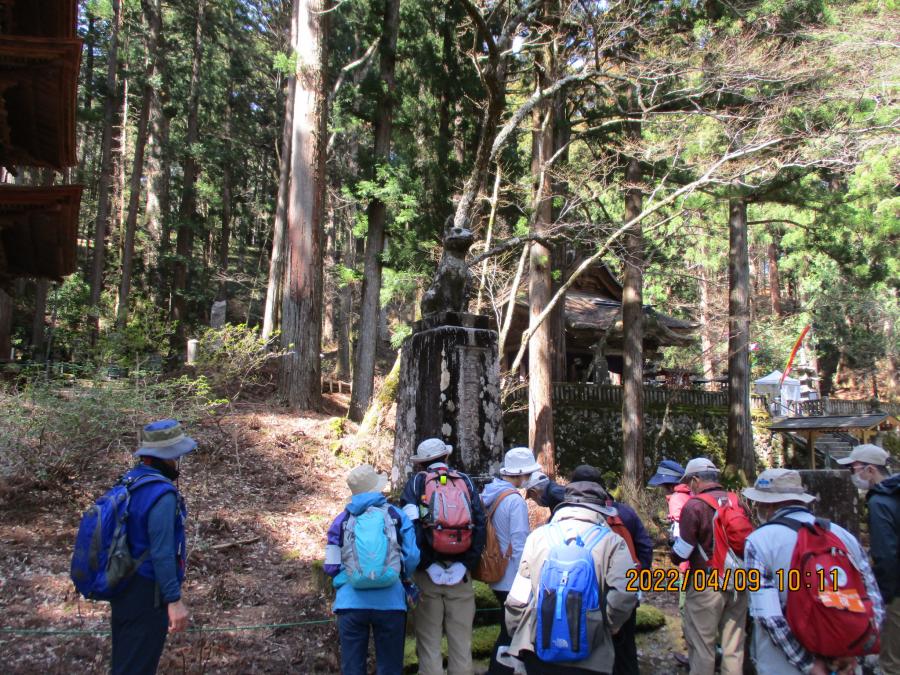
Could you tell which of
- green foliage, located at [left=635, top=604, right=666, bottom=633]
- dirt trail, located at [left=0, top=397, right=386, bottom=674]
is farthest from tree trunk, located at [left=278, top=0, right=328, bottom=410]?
green foliage, located at [left=635, top=604, right=666, bottom=633]

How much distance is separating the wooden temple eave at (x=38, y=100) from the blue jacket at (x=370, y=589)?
16.6ft

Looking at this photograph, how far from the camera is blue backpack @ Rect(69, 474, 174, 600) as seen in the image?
305 centimetres

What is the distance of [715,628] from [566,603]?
2.35 meters

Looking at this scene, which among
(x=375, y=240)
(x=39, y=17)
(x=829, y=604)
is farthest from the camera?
(x=375, y=240)

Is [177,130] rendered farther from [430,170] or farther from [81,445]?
[81,445]

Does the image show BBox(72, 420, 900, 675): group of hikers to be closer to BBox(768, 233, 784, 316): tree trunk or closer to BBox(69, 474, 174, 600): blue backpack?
BBox(69, 474, 174, 600): blue backpack

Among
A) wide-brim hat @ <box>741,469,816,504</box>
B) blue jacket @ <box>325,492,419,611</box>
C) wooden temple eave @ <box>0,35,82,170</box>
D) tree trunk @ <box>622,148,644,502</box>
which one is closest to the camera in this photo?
wide-brim hat @ <box>741,469,816,504</box>

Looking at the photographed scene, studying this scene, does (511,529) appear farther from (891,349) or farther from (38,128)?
(891,349)

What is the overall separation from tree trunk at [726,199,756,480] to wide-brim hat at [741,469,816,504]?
13.9 meters

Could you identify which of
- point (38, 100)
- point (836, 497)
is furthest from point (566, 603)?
point (38, 100)

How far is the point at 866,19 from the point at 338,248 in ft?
79.1

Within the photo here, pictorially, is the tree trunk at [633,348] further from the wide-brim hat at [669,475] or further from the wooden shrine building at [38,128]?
the wooden shrine building at [38,128]

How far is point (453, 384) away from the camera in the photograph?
222 inches

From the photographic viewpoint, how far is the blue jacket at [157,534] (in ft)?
10.3
